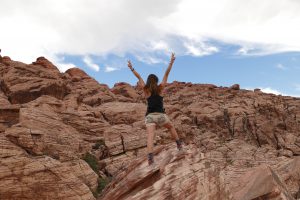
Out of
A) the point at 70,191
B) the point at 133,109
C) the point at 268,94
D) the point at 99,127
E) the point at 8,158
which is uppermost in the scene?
the point at 268,94

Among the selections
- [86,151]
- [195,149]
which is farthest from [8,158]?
[195,149]

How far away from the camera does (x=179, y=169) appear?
14.1m

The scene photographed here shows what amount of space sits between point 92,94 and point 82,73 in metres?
21.7

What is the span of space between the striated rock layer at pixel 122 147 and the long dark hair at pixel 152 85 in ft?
9.27

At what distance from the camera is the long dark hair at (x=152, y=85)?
13.3 m

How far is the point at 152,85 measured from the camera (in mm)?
13297

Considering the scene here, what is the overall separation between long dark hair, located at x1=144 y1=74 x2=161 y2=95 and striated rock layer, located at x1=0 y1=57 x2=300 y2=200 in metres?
2.82

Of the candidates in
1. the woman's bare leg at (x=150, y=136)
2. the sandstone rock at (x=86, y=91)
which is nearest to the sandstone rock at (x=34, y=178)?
the woman's bare leg at (x=150, y=136)

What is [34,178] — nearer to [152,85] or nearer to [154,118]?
[154,118]

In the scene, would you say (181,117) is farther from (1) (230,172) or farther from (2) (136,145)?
(2) (136,145)

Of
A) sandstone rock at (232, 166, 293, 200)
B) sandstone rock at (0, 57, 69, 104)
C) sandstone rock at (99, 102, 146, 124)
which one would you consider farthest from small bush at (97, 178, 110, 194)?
sandstone rock at (0, 57, 69, 104)

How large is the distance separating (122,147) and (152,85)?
2506cm

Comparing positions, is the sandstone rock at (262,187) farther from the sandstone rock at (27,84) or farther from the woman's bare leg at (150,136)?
the sandstone rock at (27,84)

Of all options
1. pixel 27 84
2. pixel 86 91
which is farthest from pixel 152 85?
pixel 86 91
